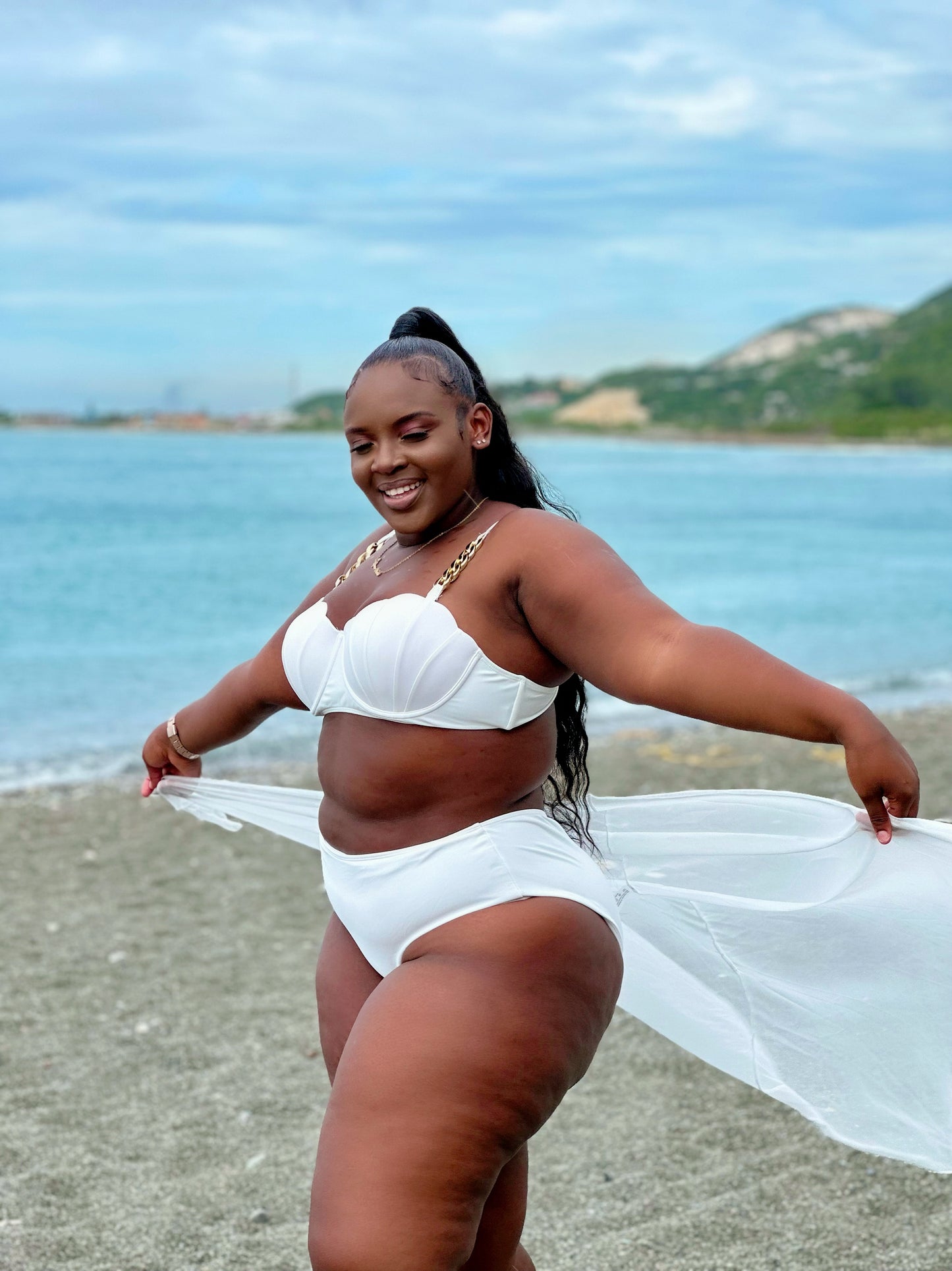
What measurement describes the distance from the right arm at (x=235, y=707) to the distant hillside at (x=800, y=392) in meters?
107

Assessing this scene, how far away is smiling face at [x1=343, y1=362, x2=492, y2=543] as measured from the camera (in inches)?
93.6

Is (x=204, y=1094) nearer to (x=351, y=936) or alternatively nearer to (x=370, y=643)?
(x=351, y=936)

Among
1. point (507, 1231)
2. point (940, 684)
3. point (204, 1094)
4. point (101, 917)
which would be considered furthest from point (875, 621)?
point (507, 1231)

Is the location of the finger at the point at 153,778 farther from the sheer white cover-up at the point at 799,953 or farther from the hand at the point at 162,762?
the sheer white cover-up at the point at 799,953

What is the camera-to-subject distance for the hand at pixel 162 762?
3.21 meters

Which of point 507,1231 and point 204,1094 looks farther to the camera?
point 204,1094

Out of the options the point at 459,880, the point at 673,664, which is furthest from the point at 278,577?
the point at 673,664

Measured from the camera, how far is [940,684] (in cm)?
1543

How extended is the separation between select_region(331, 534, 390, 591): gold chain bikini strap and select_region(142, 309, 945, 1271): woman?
0.09 feet

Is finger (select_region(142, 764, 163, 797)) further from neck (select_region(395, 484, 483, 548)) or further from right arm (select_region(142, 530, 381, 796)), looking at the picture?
neck (select_region(395, 484, 483, 548))

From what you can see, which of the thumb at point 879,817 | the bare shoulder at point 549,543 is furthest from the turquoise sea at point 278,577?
the thumb at point 879,817

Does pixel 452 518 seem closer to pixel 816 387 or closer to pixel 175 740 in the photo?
pixel 175 740

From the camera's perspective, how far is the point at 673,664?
6.89 ft

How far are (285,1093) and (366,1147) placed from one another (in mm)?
2874
